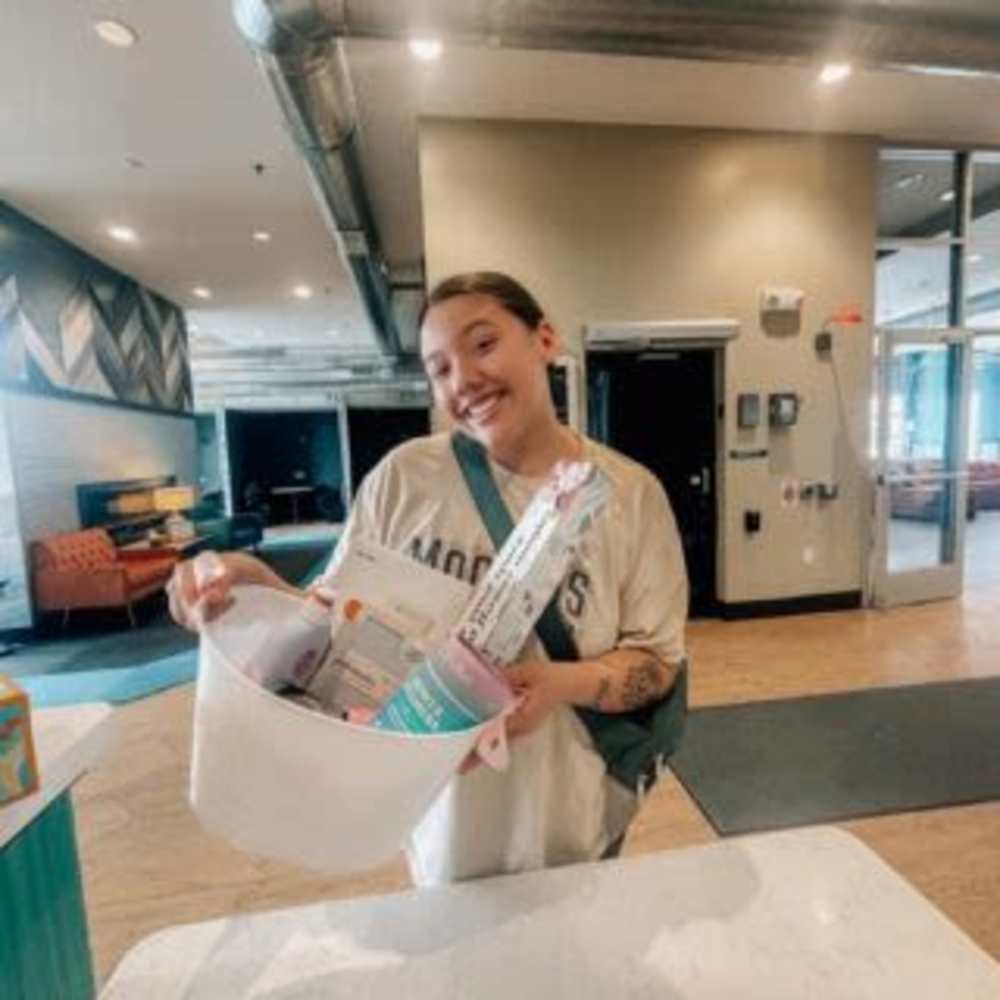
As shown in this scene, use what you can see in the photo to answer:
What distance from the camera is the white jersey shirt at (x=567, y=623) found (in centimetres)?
83

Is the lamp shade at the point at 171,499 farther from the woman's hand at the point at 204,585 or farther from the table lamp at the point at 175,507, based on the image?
the woman's hand at the point at 204,585

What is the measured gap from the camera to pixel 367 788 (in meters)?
0.49

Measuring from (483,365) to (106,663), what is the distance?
15.4 feet

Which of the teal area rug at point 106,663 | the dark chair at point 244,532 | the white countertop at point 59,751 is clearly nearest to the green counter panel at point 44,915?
the white countertop at point 59,751

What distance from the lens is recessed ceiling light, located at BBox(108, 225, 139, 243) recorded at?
5758 millimetres

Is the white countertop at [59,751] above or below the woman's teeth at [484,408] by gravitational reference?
below

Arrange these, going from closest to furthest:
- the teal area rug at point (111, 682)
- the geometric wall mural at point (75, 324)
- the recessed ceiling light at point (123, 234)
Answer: the teal area rug at point (111, 682) → the geometric wall mural at point (75, 324) → the recessed ceiling light at point (123, 234)

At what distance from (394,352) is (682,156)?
7217mm

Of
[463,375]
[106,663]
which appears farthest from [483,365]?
[106,663]

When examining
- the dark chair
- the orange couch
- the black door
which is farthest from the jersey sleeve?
the dark chair

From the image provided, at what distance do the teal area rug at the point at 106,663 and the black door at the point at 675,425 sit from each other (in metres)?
2.26

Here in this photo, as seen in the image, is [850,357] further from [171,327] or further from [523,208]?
[171,327]

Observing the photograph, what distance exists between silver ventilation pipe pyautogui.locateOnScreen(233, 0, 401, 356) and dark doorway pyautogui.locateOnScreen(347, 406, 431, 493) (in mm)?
8515

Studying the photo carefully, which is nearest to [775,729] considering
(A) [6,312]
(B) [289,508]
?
(A) [6,312]
